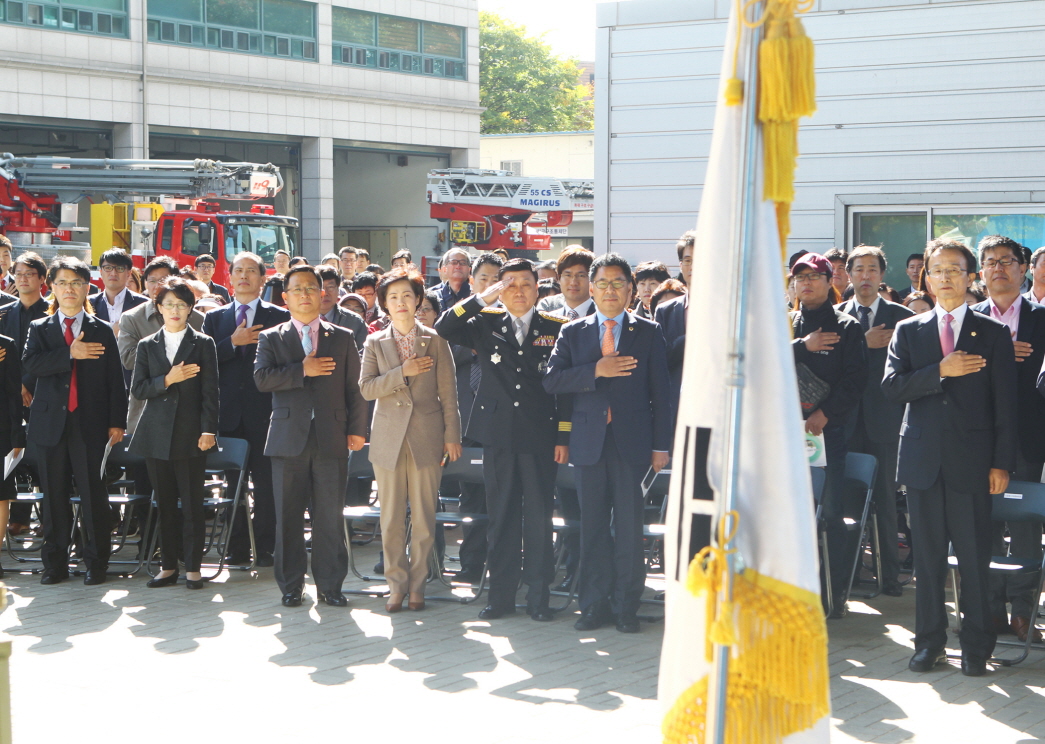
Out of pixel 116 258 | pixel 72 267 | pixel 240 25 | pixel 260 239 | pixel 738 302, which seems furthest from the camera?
pixel 240 25

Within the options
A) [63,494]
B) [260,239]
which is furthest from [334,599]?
[260,239]

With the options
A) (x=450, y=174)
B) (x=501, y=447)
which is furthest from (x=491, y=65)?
(x=501, y=447)

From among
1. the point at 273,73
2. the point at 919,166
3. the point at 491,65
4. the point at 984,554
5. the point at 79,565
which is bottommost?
the point at 79,565

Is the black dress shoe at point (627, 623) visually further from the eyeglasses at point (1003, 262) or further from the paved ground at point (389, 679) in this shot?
the eyeglasses at point (1003, 262)

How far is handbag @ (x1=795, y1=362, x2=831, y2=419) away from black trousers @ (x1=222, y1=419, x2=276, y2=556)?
3.50 m

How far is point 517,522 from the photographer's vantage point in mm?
6625

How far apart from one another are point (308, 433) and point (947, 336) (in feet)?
11.3

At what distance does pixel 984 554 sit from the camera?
213 inches

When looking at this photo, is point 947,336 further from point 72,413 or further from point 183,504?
point 72,413

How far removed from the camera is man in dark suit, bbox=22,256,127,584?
7410 mm

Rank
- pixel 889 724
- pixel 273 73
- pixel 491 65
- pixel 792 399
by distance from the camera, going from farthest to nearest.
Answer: pixel 491 65
pixel 273 73
pixel 889 724
pixel 792 399

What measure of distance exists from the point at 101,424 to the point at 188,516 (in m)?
0.85

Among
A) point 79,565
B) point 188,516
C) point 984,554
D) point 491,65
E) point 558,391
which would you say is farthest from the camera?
point 491,65

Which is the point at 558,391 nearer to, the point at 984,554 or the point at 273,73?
the point at 984,554
